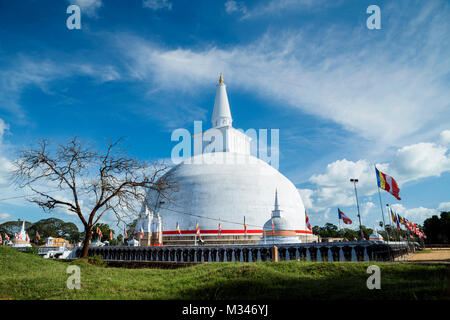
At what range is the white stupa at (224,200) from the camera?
111 ft

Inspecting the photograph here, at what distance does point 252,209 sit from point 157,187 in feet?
59.3

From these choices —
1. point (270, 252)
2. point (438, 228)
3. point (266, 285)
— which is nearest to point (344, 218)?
point (270, 252)

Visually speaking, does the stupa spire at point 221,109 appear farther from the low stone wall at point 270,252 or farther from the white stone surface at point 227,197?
the low stone wall at point 270,252

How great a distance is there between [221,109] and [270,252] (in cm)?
3145

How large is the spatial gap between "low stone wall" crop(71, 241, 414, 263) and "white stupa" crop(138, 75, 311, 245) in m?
4.14

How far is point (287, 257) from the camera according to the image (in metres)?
23.8

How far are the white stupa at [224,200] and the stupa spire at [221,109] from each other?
9.02 metres

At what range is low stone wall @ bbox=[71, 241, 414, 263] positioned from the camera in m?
20.8

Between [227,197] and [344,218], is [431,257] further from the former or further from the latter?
[227,197]

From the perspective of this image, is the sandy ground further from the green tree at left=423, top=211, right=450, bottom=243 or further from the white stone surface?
the green tree at left=423, top=211, right=450, bottom=243

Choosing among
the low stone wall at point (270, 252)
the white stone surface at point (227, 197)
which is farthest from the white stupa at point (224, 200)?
the low stone wall at point (270, 252)
